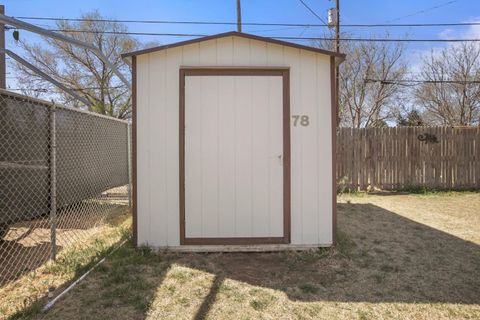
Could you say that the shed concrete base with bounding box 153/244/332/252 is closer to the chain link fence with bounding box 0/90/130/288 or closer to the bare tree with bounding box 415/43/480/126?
the chain link fence with bounding box 0/90/130/288

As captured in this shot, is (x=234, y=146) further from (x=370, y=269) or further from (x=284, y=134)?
(x=370, y=269)

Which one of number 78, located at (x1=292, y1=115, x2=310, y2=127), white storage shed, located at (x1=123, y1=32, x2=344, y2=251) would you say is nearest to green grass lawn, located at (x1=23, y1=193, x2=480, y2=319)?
white storage shed, located at (x1=123, y1=32, x2=344, y2=251)

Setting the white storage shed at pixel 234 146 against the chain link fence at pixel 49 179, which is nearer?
the chain link fence at pixel 49 179

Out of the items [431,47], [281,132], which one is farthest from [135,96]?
[431,47]

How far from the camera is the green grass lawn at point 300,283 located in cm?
278

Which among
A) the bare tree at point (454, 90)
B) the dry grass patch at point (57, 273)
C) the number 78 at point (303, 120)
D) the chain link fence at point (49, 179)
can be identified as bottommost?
the dry grass patch at point (57, 273)

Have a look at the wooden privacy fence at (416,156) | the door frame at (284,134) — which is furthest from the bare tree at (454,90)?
the door frame at (284,134)

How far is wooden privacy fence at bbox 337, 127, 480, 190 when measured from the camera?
9.09 meters

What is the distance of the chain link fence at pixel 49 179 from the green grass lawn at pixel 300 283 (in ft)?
3.18

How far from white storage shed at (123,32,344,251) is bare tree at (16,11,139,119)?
18280 mm

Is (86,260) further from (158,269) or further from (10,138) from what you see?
(10,138)

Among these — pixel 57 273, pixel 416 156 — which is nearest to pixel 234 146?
pixel 57 273

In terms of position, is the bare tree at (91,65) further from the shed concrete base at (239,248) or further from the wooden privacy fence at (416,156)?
the shed concrete base at (239,248)

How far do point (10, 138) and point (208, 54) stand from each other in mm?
2324
